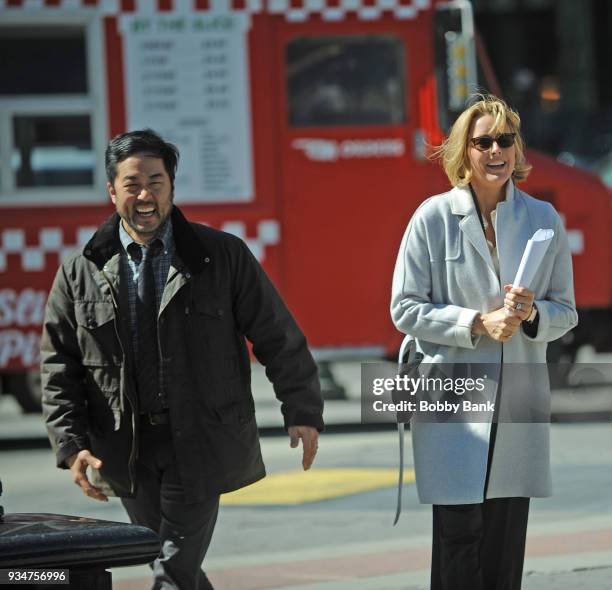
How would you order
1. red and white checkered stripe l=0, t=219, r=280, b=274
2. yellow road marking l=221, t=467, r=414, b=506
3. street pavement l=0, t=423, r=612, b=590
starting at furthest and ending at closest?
red and white checkered stripe l=0, t=219, r=280, b=274
yellow road marking l=221, t=467, r=414, b=506
street pavement l=0, t=423, r=612, b=590

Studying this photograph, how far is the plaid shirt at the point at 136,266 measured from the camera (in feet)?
15.0

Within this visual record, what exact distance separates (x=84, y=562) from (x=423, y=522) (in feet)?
14.0

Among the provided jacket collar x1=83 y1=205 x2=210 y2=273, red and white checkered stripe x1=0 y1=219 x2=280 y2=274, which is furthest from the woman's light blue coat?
red and white checkered stripe x1=0 y1=219 x2=280 y2=274

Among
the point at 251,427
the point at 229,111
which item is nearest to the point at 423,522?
the point at 251,427

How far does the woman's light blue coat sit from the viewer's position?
4.54m

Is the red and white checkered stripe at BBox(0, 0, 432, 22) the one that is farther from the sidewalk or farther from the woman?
the woman

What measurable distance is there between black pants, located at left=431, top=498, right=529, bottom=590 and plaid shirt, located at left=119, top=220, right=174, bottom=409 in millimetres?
1067

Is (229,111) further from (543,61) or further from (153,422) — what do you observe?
(543,61)

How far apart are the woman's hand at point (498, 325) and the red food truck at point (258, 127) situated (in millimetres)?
6012

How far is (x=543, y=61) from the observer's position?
30.4 m

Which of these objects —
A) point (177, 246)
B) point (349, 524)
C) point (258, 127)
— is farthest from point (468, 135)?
point (258, 127)

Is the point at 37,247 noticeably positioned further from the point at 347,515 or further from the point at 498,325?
the point at 498,325

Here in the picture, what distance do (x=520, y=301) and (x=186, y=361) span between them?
1.00 meters

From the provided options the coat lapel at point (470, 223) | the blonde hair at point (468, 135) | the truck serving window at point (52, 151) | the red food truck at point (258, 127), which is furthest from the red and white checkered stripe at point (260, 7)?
the coat lapel at point (470, 223)
